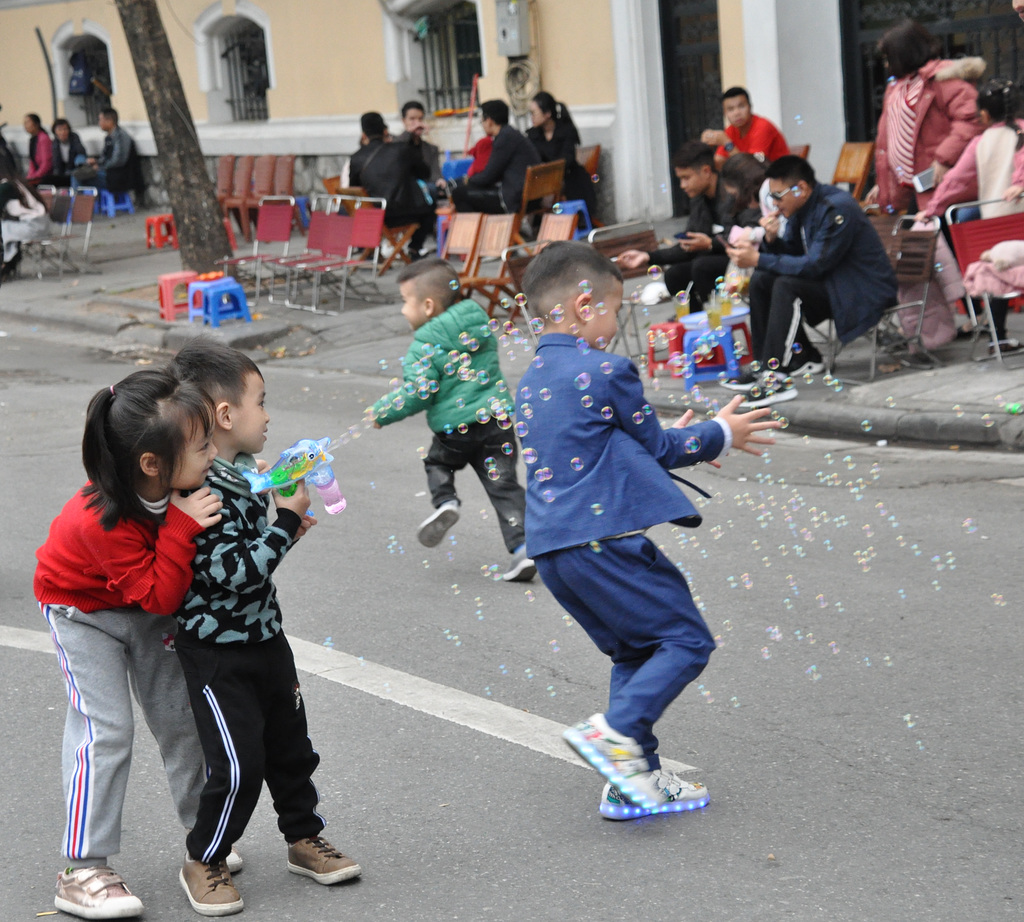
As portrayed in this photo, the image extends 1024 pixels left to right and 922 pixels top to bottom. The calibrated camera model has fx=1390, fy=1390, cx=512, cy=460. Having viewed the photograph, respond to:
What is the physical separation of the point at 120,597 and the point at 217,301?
34.7 ft

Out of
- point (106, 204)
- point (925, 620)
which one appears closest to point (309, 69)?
point (106, 204)

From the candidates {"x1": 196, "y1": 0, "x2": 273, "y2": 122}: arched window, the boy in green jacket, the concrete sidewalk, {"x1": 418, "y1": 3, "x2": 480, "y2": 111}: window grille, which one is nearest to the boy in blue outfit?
the boy in green jacket

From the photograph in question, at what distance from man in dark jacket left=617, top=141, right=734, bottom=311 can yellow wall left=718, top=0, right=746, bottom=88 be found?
498cm

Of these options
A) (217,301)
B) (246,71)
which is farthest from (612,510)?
(246,71)

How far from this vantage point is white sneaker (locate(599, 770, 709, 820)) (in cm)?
378

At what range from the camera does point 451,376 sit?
234 inches

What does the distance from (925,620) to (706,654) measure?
1.75 m

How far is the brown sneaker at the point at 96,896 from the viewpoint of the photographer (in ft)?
11.1

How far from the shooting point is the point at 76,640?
10.9 feet

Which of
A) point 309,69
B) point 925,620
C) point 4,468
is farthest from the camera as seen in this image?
point 309,69

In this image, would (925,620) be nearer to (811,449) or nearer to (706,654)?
(706,654)

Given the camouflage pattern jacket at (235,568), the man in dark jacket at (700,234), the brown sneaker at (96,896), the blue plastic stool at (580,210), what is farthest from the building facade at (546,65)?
the brown sneaker at (96,896)

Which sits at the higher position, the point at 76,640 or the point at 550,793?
the point at 76,640

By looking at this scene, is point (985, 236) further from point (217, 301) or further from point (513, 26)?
point (513, 26)
